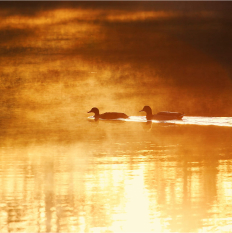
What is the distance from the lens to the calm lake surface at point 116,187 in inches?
320

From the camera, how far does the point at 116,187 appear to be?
34.1 feet

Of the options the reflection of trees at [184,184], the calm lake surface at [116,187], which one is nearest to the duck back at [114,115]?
the calm lake surface at [116,187]

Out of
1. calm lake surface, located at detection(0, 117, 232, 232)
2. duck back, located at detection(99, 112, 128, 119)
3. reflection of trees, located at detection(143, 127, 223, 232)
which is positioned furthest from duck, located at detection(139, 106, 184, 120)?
reflection of trees, located at detection(143, 127, 223, 232)

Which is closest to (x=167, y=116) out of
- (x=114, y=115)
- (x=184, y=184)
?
(x=114, y=115)

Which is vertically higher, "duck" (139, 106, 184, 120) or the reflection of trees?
"duck" (139, 106, 184, 120)

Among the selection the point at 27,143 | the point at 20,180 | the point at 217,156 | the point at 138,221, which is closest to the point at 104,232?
the point at 138,221

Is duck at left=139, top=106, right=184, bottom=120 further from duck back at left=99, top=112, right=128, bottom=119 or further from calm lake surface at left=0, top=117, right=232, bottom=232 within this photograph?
calm lake surface at left=0, top=117, right=232, bottom=232

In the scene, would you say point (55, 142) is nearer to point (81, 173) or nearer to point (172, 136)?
point (172, 136)

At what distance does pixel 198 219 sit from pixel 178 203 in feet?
3.04

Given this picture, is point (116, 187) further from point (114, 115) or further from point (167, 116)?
point (114, 115)

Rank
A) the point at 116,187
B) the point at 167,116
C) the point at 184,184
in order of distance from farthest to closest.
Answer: the point at 167,116, the point at 184,184, the point at 116,187

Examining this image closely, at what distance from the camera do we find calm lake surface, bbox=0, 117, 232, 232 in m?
8.12

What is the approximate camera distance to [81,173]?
1212cm

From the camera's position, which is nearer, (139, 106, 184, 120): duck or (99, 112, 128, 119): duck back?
(139, 106, 184, 120): duck
